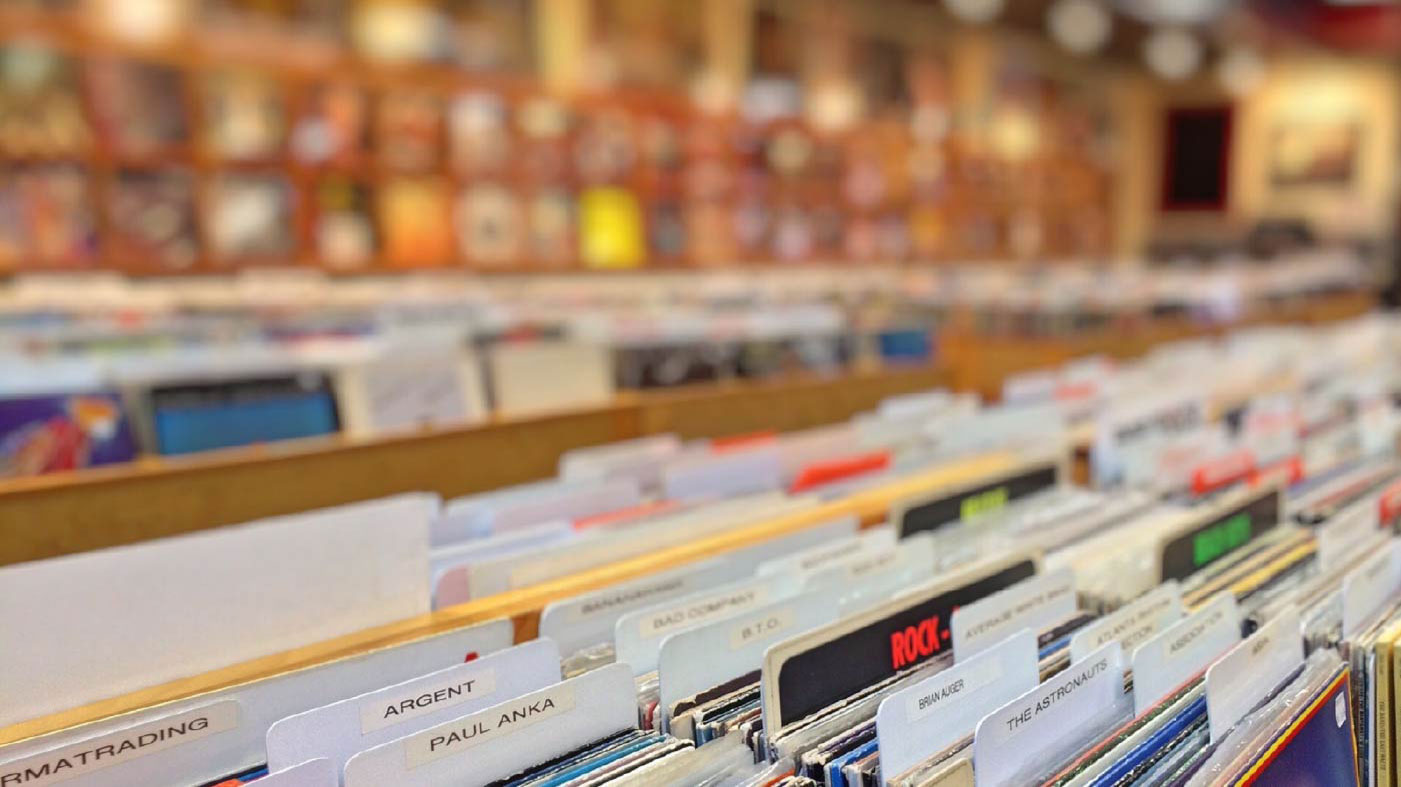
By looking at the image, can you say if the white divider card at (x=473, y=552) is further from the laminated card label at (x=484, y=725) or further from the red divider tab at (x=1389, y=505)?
the red divider tab at (x=1389, y=505)

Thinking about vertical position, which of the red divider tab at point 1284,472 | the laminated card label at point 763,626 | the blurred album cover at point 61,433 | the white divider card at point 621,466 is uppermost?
the blurred album cover at point 61,433

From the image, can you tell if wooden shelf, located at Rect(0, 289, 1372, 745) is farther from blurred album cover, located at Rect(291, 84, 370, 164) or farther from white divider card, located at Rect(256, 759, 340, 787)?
blurred album cover, located at Rect(291, 84, 370, 164)

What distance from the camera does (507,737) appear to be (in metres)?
0.82

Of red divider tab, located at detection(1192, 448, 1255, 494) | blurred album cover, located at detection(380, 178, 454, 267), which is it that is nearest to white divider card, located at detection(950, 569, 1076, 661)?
red divider tab, located at detection(1192, 448, 1255, 494)

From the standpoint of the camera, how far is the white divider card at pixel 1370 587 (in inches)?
43.9

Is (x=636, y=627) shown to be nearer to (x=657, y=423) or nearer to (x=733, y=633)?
(x=733, y=633)

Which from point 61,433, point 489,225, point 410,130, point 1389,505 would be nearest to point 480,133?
point 410,130

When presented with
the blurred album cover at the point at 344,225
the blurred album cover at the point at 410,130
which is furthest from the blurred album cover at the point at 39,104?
the blurred album cover at the point at 410,130

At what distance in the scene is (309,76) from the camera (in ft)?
21.9

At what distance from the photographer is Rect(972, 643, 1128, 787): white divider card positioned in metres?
0.81

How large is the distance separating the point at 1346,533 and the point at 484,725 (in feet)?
4.03

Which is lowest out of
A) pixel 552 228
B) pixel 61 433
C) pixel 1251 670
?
pixel 1251 670

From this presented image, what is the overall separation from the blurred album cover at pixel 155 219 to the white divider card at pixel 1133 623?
6495 mm

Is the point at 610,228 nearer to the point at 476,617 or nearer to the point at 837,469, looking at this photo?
the point at 837,469
